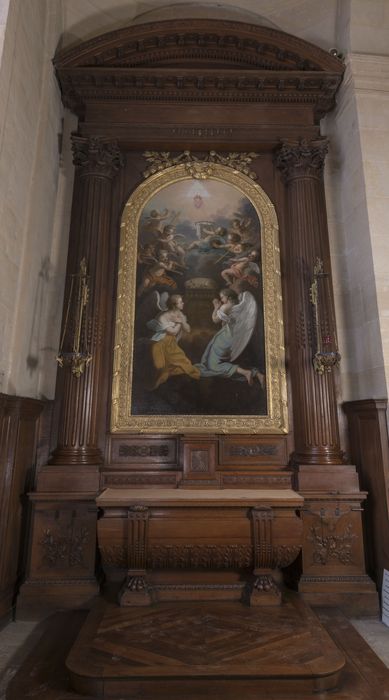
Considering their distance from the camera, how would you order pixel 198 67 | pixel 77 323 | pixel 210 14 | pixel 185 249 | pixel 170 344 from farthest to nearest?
pixel 210 14 < pixel 198 67 < pixel 185 249 < pixel 170 344 < pixel 77 323

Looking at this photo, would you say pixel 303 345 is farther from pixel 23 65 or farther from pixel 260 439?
pixel 23 65

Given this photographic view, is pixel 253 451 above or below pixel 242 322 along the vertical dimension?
below

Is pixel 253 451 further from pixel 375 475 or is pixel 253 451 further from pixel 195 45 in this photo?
pixel 195 45

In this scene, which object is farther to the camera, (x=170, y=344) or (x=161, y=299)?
(x=161, y=299)

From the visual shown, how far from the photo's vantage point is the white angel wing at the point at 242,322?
5.26 m

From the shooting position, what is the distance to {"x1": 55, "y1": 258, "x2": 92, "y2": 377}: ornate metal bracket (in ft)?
15.7

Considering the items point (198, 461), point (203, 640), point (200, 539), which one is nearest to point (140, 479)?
point (198, 461)

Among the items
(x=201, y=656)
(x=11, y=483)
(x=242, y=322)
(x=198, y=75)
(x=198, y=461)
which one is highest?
(x=198, y=75)

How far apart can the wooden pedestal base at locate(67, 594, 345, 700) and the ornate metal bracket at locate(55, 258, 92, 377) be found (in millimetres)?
2476

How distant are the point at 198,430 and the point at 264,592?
1748mm

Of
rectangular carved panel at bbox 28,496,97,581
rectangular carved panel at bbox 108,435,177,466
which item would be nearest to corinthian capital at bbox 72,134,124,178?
rectangular carved panel at bbox 108,435,177,466

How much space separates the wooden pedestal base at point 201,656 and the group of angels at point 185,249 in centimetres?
352

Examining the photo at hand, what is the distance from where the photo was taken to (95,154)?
5.59 meters

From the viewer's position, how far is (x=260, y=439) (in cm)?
504
